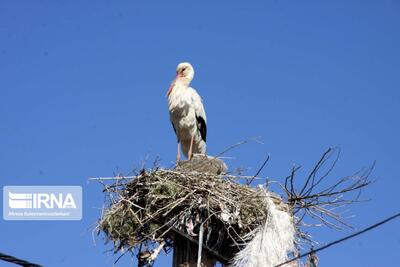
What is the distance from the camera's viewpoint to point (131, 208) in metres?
7.95

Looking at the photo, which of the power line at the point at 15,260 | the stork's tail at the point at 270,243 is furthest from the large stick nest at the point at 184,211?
the power line at the point at 15,260

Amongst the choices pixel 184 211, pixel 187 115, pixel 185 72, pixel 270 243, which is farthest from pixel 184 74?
pixel 270 243

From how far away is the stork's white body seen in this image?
452 inches

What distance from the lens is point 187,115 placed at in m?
11.5

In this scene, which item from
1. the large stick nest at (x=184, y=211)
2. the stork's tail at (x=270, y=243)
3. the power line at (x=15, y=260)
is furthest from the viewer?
the large stick nest at (x=184, y=211)

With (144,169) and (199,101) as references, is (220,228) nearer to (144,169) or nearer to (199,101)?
(144,169)

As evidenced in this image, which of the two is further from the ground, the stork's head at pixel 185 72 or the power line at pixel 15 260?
the stork's head at pixel 185 72

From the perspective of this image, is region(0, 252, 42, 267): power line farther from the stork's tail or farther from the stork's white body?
the stork's white body

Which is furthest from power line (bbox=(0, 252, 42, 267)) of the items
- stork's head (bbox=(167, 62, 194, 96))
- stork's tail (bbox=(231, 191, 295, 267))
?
stork's head (bbox=(167, 62, 194, 96))

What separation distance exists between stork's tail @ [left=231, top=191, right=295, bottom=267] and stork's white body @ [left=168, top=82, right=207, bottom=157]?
12.5 ft

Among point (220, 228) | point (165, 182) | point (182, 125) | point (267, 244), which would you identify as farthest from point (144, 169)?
point (182, 125)

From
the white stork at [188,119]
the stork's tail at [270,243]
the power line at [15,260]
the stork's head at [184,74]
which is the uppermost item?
the stork's head at [184,74]

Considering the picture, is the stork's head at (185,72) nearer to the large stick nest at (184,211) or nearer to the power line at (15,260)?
the large stick nest at (184,211)

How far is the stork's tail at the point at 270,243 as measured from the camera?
7.25 m
